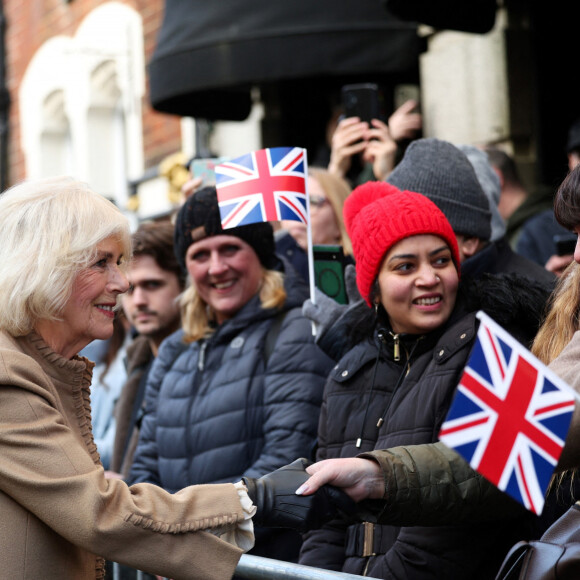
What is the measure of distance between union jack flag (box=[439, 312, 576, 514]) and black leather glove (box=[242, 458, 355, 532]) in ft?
2.57

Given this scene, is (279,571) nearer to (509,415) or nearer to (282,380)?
(509,415)

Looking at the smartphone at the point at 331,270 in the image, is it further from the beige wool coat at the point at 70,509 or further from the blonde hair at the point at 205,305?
the beige wool coat at the point at 70,509

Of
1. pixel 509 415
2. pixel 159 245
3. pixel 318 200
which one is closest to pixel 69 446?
pixel 509 415

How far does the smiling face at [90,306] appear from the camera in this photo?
3.04m

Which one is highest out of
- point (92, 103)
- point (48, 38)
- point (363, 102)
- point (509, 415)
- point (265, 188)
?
point (48, 38)

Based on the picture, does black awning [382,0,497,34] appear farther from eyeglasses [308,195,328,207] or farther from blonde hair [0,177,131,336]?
blonde hair [0,177,131,336]

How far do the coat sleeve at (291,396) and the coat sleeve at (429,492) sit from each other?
3.61 feet

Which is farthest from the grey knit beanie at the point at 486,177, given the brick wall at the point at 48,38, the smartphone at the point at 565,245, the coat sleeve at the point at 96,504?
the brick wall at the point at 48,38

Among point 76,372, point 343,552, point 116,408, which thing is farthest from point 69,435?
point 116,408

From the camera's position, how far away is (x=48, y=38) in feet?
42.8

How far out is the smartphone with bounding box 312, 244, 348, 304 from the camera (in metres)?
4.45

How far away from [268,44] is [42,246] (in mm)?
4873

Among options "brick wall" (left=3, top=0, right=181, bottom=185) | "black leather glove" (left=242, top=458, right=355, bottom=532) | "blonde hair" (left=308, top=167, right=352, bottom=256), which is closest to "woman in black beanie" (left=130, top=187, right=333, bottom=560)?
"blonde hair" (left=308, top=167, right=352, bottom=256)

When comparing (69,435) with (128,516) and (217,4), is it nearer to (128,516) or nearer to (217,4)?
(128,516)
